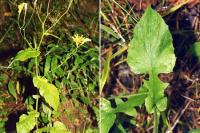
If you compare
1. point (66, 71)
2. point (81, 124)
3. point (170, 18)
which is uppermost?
point (170, 18)

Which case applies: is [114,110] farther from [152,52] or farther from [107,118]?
[152,52]

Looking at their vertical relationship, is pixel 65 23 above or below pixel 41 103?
above

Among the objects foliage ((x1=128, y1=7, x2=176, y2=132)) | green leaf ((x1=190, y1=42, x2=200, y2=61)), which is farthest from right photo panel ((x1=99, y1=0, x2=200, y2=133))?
foliage ((x1=128, y1=7, x2=176, y2=132))

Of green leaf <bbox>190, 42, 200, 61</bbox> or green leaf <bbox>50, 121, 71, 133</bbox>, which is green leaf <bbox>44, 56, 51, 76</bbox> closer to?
green leaf <bbox>50, 121, 71, 133</bbox>

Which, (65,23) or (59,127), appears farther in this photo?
(65,23)

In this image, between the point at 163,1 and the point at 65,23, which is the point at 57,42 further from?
the point at 163,1

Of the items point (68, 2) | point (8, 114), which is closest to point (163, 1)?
point (68, 2)
